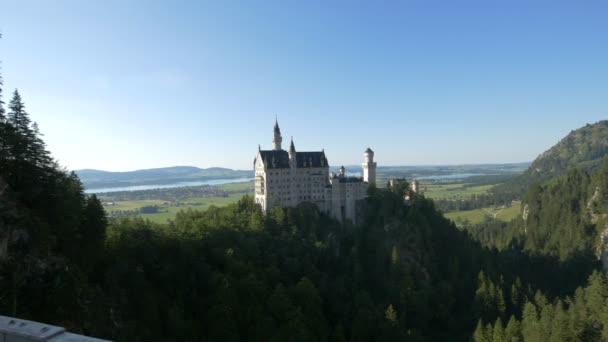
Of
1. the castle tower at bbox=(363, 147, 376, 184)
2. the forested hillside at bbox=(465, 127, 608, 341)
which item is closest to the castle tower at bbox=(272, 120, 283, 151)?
the castle tower at bbox=(363, 147, 376, 184)

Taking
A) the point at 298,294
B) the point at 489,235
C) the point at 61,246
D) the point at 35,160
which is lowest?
the point at 489,235

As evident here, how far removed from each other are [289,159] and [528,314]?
Answer: 178 ft

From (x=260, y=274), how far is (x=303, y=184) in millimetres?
31962

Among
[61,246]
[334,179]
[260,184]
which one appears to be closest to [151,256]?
[61,246]

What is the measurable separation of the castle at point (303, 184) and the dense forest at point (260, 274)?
2974 millimetres

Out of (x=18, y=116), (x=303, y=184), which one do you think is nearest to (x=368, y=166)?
(x=303, y=184)

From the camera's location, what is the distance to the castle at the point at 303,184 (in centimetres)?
8662

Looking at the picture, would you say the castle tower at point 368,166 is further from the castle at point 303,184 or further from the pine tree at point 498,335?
the pine tree at point 498,335

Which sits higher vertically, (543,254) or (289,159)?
(289,159)

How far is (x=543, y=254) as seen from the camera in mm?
124812

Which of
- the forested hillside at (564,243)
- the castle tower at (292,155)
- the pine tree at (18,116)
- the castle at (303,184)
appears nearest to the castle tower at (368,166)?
the castle at (303,184)

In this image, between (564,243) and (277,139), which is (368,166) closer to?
(277,139)

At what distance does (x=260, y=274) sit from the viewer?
202 feet

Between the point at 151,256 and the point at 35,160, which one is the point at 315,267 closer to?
the point at 151,256
